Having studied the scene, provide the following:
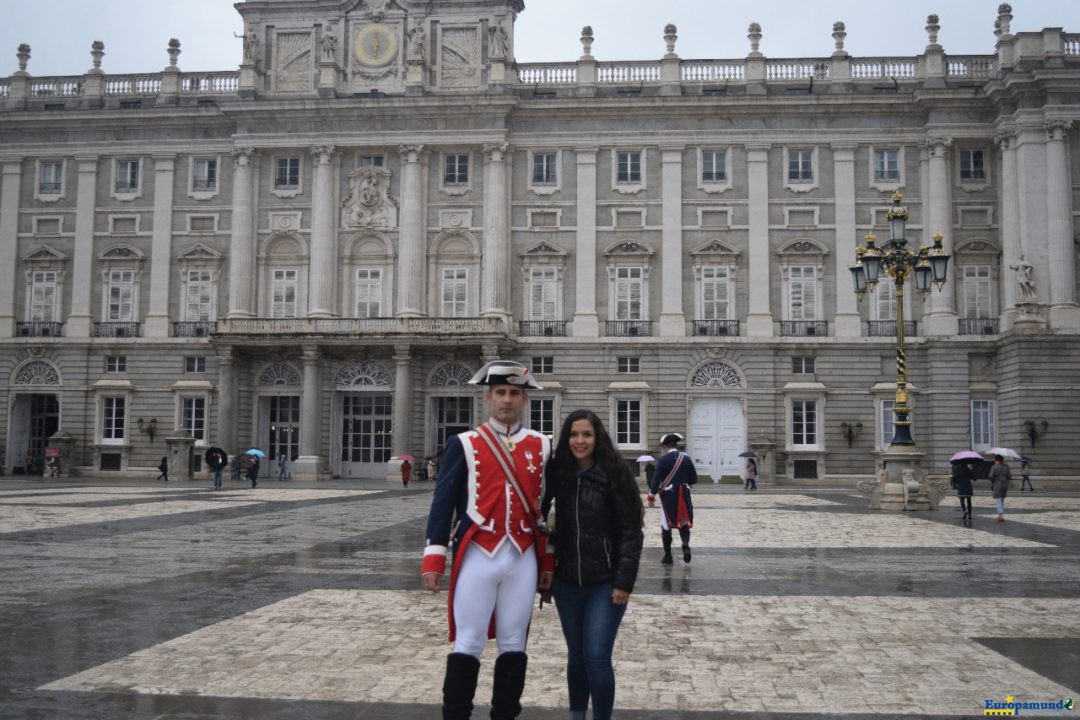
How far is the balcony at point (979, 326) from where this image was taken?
40.2 m

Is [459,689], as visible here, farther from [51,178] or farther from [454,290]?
[51,178]

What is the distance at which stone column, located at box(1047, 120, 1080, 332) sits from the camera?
3831 cm

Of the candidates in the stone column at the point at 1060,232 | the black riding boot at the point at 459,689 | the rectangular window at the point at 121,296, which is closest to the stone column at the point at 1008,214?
the stone column at the point at 1060,232

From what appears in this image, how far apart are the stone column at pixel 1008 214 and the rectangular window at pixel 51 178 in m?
40.3

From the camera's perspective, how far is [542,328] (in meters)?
41.9

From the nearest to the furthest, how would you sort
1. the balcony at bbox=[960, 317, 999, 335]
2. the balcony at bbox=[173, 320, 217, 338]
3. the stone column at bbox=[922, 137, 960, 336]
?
1. the stone column at bbox=[922, 137, 960, 336]
2. the balcony at bbox=[960, 317, 999, 335]
3. the balcony at bbox=[173, 320, 217, 338]

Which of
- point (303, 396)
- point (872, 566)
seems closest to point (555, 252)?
point (303, 396)

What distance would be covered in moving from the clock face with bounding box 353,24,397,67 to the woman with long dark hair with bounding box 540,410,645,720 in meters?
40.9

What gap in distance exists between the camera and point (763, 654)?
25.6ft

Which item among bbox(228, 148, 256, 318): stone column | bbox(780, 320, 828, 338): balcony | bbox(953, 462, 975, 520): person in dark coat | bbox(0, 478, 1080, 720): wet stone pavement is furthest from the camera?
bbox(228, 148, 256, 318): stone column

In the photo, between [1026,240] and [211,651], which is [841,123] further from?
[211,651]

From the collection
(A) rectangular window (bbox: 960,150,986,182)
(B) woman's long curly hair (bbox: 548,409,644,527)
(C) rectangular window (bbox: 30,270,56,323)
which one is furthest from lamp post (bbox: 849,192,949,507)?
(C) rectangular window (bbox: 30,270,56,323)

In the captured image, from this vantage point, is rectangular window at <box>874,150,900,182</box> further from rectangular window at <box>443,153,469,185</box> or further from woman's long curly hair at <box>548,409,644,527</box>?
woman's long curly hair at <box>548,409,644,527</box>

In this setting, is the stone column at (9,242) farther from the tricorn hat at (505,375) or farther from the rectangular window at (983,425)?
the tricorn hat at (505,375)
